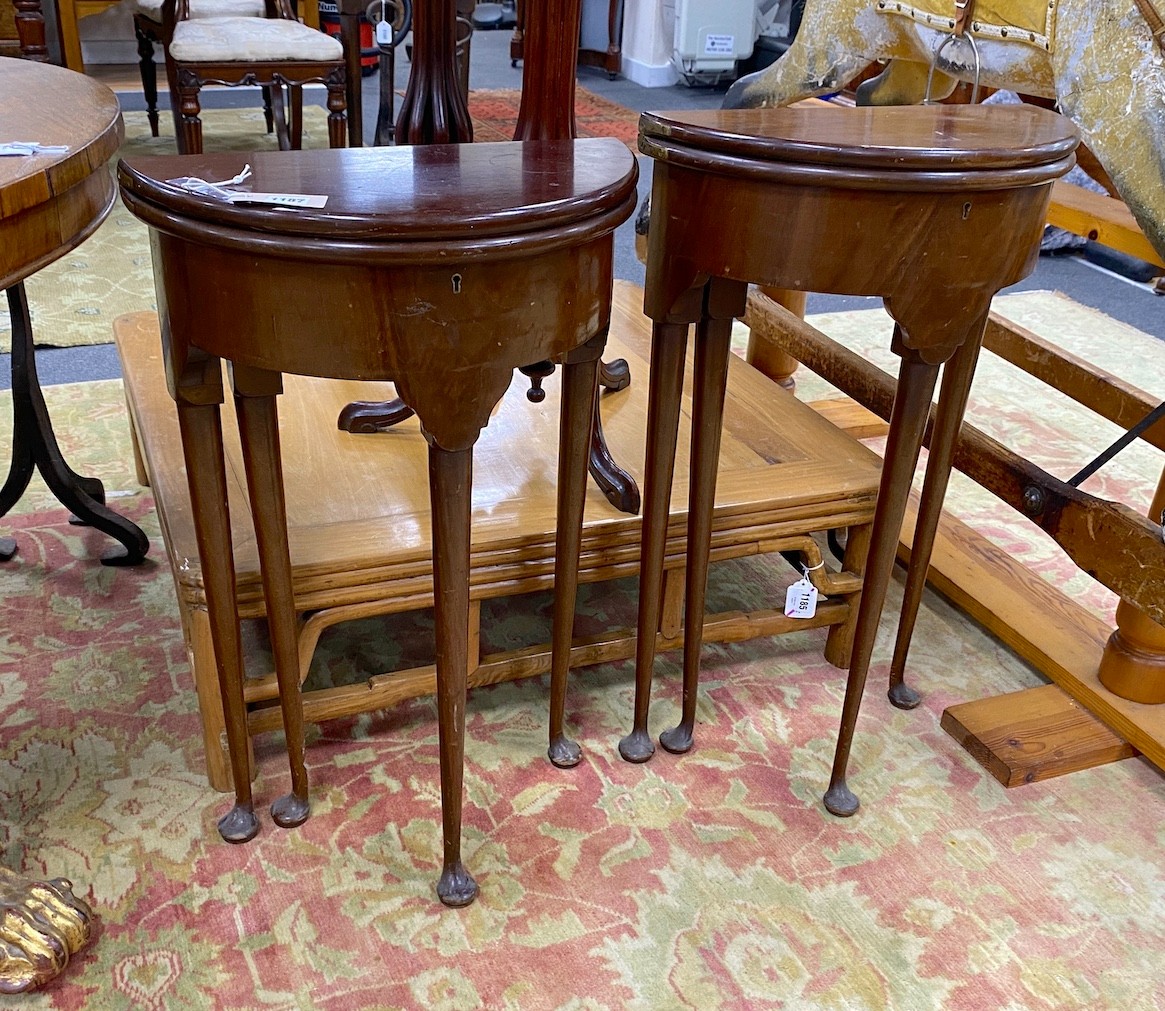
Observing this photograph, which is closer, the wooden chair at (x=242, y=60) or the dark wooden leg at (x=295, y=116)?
the wooden chair at (x=242, y=60)

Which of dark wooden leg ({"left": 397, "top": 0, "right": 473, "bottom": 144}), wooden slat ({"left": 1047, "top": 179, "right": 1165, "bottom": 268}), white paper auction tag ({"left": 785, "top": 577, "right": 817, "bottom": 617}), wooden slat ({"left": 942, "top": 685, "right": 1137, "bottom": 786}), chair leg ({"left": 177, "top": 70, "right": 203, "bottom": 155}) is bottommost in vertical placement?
wooden slat ({"left": 942, "top": 685, "right": 1137, "bottom": 786})

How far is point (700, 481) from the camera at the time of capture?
1.35 meters

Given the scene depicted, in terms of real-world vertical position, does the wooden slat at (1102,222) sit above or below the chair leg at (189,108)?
above

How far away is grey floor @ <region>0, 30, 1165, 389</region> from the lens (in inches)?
107

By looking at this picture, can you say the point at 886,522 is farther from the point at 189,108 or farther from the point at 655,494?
the point at 189,108

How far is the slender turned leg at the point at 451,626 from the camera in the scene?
1057 mm

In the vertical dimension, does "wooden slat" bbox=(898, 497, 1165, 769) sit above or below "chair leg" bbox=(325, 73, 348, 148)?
below

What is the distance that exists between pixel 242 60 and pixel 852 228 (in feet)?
10.8

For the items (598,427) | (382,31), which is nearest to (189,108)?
(382,31)

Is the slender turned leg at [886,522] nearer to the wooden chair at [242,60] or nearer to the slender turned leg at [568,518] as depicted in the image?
the slender turned leg at [568,518]

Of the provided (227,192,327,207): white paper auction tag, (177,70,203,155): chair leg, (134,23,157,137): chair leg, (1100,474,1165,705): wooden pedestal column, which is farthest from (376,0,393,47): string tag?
(134,23,157,137): chair leg

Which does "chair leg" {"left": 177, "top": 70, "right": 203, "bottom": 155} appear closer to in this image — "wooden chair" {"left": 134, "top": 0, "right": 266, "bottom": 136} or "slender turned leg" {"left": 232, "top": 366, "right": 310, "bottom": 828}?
"wooden chair" {"left": 134, "top": 0, "right": 266, "bottom": 136}

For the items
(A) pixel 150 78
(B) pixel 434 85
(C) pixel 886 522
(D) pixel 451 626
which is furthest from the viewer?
(A) pixel 150 78

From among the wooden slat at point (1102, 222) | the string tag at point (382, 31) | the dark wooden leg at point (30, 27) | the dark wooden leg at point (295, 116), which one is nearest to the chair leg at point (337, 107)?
the dark wooden leg at point (295, 116)
